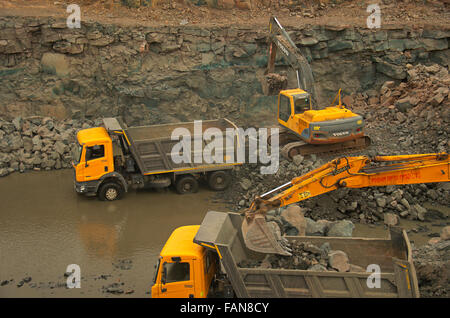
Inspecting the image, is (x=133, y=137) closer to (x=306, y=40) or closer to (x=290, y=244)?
(x=290, y=244)

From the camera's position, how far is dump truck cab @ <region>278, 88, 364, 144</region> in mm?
15484

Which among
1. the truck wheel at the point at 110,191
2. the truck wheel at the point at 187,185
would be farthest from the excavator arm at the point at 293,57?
the truck wheel at the point at 110,191

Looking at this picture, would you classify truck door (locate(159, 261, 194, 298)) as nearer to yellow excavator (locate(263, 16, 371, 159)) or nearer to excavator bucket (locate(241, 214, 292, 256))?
excavator bucket (locate(241, 214, 292, 256))

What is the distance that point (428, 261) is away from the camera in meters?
9.35

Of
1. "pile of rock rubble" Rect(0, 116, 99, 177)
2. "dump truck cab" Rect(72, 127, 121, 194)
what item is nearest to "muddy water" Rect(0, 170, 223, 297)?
"pile of rock rubble" Rect(0, 116, 99, 177)

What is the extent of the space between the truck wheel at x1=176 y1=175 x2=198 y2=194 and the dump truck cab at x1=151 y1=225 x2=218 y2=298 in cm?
718

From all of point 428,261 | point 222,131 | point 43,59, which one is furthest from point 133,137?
point 428,261

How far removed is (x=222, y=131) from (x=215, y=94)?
5.76m

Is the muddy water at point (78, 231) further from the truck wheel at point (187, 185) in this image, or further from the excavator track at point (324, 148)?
the excavator track at point (324, 148)

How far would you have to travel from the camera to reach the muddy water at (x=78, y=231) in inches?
433

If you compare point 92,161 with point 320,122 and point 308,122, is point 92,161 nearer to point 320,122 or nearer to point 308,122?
point 308,122

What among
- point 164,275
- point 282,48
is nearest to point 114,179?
point 282,48

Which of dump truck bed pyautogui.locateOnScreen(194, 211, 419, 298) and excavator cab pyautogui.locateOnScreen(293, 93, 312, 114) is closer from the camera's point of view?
dump truck bed pyautogui.locateOnScreen(194, 211, 419, 298)

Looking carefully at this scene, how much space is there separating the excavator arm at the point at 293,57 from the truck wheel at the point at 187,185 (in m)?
4.82
